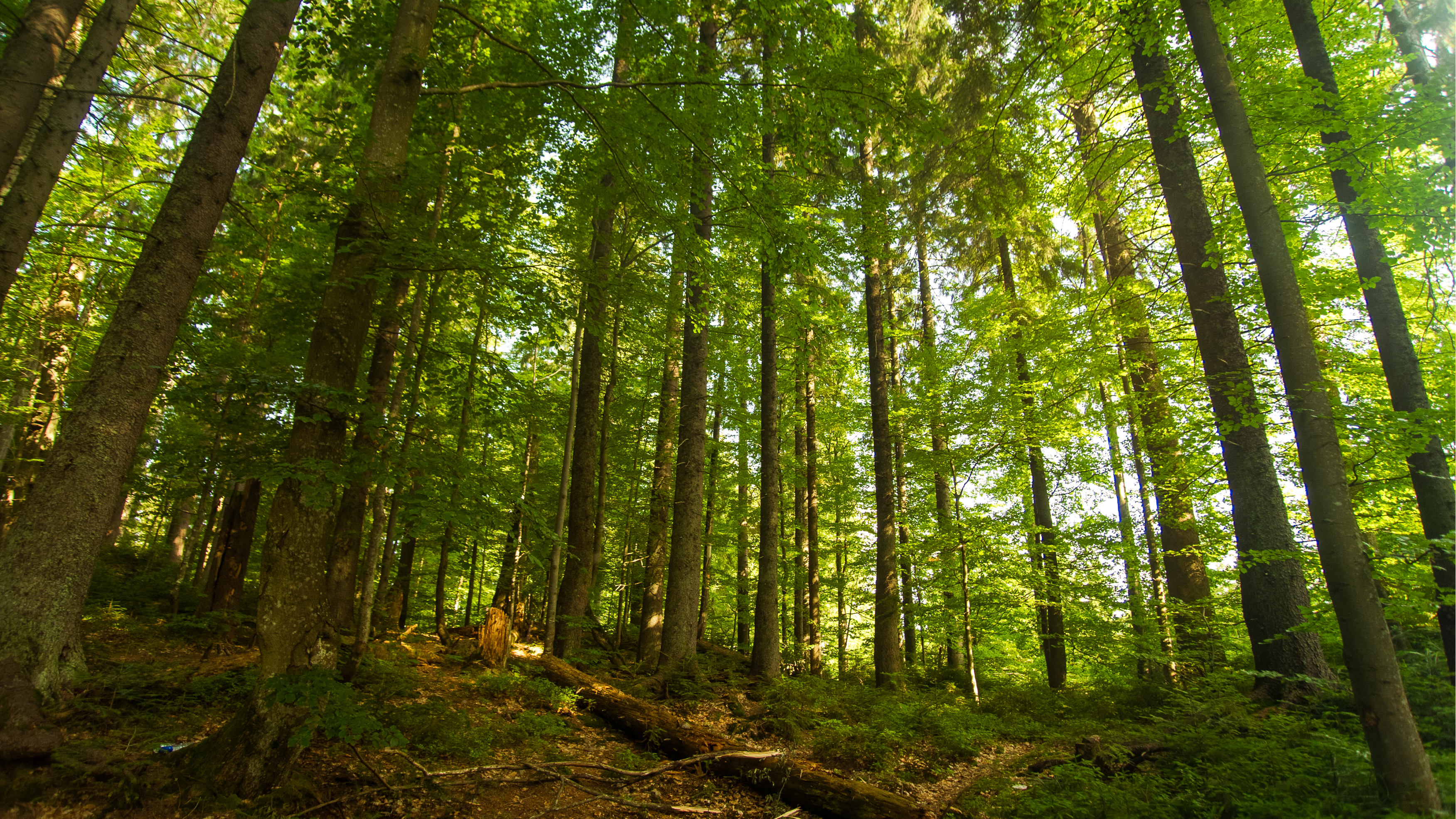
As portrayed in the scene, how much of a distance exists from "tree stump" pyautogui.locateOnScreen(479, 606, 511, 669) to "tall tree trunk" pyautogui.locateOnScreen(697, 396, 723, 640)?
722 cm

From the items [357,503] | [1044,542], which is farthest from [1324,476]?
[1044,542]

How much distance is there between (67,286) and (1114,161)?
15.2 m

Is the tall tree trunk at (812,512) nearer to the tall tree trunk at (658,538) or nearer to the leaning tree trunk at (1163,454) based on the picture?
the tall tree trunk at (658,538)

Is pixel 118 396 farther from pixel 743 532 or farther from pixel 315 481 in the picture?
pixel 743 532

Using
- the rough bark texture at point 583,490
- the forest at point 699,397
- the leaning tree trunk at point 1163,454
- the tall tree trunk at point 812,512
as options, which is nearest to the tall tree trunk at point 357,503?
the forest at point 699,397

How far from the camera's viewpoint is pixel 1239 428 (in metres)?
6.02

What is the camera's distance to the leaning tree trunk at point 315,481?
12.4 ft

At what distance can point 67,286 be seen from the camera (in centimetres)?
762

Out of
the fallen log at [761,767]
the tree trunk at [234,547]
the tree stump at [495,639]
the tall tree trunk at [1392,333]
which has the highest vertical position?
the tall tree trunk at [1392,333]

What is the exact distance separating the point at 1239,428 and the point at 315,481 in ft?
28.2

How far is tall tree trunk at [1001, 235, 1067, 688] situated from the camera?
443 inches

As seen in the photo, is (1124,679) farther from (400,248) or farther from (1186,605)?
(400,248)

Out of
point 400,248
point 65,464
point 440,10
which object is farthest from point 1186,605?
point 440,10

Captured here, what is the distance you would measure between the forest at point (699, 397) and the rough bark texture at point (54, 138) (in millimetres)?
39
